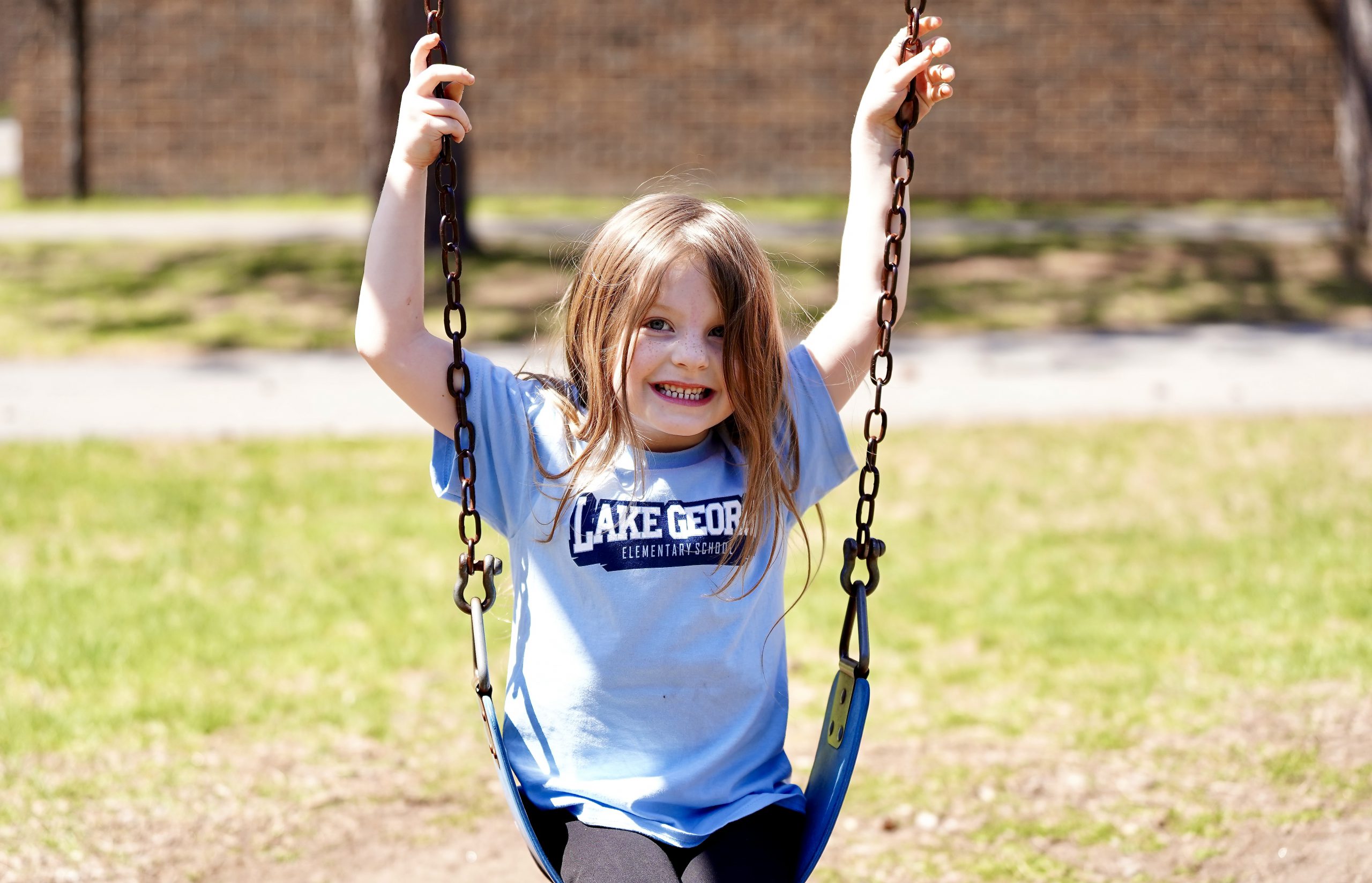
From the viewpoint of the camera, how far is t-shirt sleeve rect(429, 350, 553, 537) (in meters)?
2.26

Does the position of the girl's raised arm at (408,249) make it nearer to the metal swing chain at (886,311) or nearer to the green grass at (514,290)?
the metal swing chain at (886,311)

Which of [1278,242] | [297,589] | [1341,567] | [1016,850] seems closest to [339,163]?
[1278,242]

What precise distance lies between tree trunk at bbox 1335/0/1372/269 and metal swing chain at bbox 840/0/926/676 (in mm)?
10758

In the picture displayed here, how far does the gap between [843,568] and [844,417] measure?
16.7 feet

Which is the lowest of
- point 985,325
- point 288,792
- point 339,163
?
point 288,792

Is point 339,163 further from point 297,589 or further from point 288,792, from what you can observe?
point 288,792

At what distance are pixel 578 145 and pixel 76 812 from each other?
12.6 meters

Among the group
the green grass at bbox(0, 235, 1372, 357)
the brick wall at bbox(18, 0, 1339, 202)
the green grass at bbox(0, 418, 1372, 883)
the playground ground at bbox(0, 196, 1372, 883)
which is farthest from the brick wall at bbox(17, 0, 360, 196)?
the green grass at bbox(0, 418, 1372, 883)

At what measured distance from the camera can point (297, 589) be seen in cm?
507

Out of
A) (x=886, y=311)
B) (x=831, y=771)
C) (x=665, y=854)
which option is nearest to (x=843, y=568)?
(x=831, y=771)

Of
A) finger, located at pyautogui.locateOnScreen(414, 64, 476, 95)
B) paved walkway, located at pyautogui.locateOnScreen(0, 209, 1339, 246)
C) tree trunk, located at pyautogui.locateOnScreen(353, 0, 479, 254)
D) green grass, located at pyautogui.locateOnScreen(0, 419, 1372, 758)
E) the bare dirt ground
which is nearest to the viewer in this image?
finger, located at pyautogui.locateOnScreen(414, 64, 476, 95)

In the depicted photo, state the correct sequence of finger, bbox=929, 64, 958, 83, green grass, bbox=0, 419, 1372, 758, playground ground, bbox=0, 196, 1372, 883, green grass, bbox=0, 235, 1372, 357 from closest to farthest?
1. finger, bbox=929, 64, 958, 83
2. playground ground, bbox=0, 196, 1372, 883
3. green grass, bbox=0, 419, 1372, 758
4. green grass, bbox=0, 235, 1372, 357

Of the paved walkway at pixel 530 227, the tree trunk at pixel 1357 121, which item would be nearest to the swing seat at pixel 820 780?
the paved walkway at pixel 530 227

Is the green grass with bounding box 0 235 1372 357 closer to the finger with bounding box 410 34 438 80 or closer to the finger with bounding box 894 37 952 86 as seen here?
the finger with bounding box 894 37 952 86
